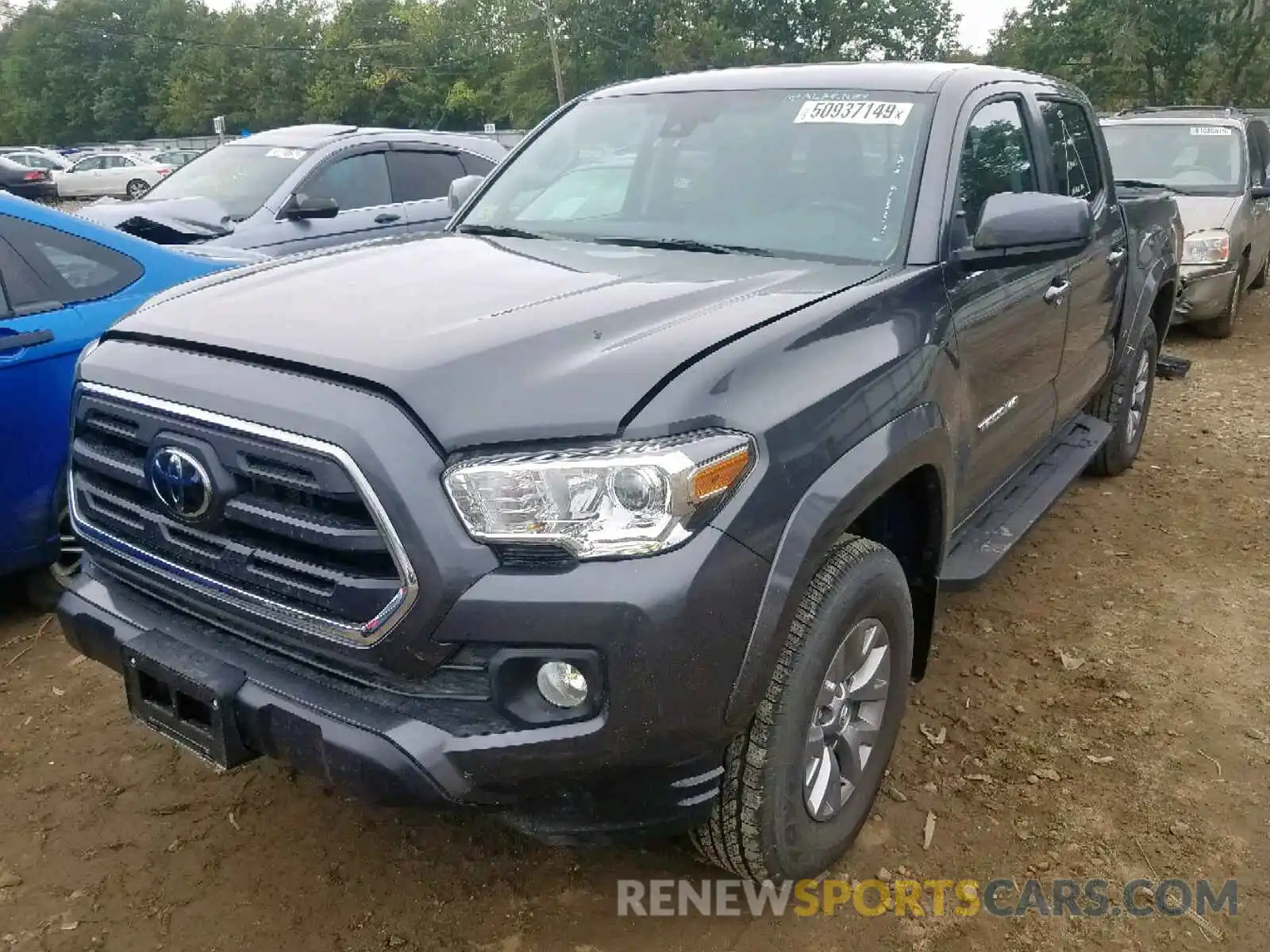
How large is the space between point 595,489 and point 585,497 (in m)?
0.02

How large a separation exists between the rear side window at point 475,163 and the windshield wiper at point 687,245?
5661 millimetres

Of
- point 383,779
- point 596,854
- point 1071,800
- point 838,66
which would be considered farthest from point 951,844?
point 838,66

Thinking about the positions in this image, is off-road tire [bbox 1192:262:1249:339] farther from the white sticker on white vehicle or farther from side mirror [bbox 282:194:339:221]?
side mirror [bbox 282:194:339:221]

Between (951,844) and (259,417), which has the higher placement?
(259,417)

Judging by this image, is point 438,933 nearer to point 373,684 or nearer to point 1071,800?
point 373,684

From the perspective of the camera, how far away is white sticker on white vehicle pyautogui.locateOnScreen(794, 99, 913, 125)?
3094mm

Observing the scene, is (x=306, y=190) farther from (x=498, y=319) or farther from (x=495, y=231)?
(x=498, y=319)

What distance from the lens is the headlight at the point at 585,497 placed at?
1.90 meters

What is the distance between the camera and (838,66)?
11.2 ft

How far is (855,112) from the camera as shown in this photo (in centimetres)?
314

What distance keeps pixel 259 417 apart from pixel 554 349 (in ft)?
1.92

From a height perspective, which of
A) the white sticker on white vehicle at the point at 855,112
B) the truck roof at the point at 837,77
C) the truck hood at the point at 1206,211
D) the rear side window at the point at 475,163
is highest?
the truck roof at the point at 837,77

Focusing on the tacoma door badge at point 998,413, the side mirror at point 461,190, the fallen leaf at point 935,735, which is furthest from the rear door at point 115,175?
the fallen leaf at point 935,735

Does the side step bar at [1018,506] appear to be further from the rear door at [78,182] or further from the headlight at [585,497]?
the rear door at [78,182]
